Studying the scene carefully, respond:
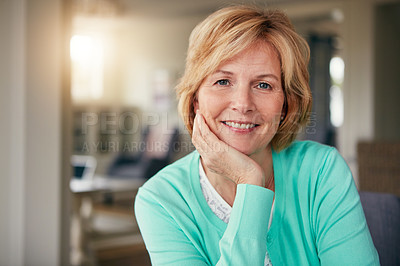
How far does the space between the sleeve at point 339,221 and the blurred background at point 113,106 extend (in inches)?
12.4

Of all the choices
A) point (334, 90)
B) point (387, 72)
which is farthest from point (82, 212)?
point (334, 90)

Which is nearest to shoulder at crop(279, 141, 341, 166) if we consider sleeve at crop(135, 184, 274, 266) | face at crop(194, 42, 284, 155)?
face at crop(194, 42, 284, 155)

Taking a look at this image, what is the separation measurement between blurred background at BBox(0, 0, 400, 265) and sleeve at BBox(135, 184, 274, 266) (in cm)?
50

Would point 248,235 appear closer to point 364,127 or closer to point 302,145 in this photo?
point 302,145

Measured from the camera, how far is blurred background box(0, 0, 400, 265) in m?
2.39

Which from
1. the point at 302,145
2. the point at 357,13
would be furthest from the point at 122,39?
the point at 302,145

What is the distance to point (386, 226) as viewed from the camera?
1.26 meters

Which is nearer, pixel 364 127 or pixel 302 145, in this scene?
pixel 302 145

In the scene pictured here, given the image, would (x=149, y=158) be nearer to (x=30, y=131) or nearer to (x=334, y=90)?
(x=334, y=90)

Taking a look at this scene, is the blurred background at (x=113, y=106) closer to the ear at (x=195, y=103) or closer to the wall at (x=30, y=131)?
the wall at (x=30, y=131)

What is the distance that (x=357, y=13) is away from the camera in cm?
434

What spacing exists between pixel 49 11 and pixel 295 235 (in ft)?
6.28

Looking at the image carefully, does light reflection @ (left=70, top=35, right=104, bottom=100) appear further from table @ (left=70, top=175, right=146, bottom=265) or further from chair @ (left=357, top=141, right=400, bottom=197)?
chair @ (left=357, top=141, right=400, bottom=197)

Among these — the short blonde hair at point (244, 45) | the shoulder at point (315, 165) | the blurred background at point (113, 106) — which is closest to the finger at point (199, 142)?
the short blonde hair at point (244, 45)
